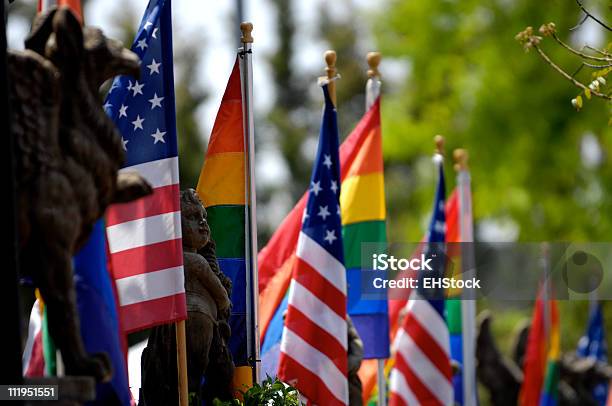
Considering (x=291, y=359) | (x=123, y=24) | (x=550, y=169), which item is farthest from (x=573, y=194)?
Answer: (x=291, y=359)

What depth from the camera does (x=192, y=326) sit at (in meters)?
13.2

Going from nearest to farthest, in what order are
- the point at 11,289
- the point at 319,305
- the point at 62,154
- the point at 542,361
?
the point at 11,289, the point at 62,154, the point at 319,305, the point at 542,361

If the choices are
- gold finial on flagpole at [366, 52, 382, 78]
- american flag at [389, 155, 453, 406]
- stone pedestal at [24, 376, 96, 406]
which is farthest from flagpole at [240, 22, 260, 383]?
stone pedestal at [24, 376, 96, 406]

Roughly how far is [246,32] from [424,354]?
5.56 metres

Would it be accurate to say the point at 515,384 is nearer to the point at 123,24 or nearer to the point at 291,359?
the point at 291,359

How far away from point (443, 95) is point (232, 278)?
21273mm

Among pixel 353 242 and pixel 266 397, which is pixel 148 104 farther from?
pixel 353 242

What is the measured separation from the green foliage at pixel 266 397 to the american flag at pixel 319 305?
6.16 ft

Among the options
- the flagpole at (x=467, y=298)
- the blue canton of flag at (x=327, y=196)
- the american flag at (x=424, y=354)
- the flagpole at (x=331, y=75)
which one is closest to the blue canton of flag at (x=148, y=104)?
the blue canton of flag at (x=327, y=196)

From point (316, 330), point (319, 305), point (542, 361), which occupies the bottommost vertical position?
point (542, 361)

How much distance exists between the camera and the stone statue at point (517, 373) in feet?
88.3

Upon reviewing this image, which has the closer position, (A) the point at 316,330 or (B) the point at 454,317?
(A) the point at 316,330

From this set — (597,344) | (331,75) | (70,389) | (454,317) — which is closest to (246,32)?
(331,75)

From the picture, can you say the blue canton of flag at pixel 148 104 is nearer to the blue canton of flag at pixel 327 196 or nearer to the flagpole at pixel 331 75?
the blue canton of flag at pixel 327 196
